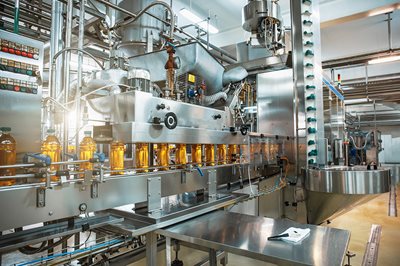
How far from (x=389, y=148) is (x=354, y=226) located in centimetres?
830

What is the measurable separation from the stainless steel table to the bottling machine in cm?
1

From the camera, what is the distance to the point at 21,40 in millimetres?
983

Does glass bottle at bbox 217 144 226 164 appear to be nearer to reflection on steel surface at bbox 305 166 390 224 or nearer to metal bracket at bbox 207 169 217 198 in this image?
metal bracket at bbox 207 169 217 198

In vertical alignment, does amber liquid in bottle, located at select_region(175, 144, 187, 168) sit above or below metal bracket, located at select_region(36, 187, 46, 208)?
above

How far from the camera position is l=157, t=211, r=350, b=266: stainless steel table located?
861 millimetres

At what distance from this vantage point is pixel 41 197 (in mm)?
823

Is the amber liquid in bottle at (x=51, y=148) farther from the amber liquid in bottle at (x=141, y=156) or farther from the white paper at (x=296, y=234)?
the white paper at (x=296, y=234)

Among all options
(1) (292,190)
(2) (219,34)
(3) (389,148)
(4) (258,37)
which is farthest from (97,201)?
(3) (389,148)

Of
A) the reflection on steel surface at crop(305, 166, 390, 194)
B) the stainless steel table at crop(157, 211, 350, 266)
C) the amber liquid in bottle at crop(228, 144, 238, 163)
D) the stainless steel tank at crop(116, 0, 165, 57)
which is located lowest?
the stainless steel table at crop(157, 211, 350, 266)

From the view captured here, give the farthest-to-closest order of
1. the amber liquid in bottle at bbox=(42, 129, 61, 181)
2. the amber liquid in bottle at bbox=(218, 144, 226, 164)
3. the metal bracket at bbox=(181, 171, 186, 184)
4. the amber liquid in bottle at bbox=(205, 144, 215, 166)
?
1. the amber liquid in bottle at bbox=(218, 144, 226, 164)
2. the amber liquid in bottle at bbox=(205, 144, 215, 166)
3. the metal bracket at bbox=(181, 171, 186, 184)
4. the amber liquid in bottle at bbox=(42, 129, 61, 181)

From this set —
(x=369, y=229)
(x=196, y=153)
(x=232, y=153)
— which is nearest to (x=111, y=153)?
(x=196, y=153)

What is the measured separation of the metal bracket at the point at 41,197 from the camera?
2.68 ft

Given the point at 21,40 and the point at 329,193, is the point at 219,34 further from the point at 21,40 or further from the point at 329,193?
the point at 21,40

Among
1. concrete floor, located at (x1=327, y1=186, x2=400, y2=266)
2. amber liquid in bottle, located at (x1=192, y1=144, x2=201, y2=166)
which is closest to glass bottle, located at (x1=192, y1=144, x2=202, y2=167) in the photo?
amber liquid in bottle, located at (x1=192, y1=144, x2=201, y2=166)
